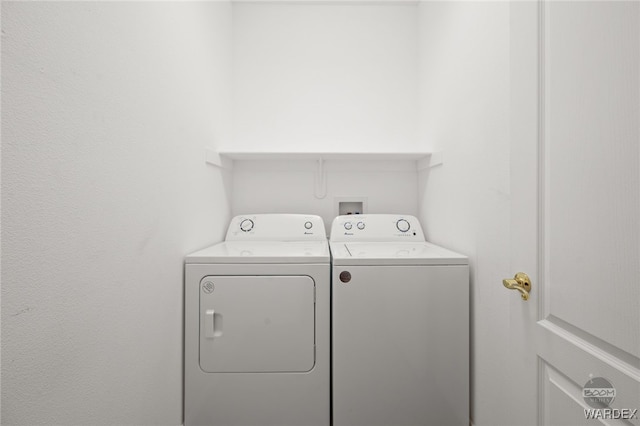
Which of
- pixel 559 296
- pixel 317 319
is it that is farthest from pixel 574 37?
pixel 317 319

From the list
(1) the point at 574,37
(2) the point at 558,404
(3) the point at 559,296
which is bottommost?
(2) the point at 558,404

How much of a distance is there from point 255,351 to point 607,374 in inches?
45.1

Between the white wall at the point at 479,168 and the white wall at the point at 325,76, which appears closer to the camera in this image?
the white wall at the point at 479,168

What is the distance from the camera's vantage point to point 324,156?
1746 millimetres

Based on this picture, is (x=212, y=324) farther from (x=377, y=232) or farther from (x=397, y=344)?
(x=377, y=232)

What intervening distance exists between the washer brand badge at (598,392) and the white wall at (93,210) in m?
1.26

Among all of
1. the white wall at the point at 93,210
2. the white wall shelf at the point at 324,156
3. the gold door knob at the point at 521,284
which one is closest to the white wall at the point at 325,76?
the white wall shelf at the point at 324,156

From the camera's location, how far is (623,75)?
0.51 m

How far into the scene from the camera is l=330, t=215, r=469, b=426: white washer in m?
1.14

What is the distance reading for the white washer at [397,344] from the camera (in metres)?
1.14

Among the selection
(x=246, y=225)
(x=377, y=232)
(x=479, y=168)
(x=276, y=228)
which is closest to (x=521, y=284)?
(x=479, y=168)

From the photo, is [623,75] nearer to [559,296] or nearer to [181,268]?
[559,296]

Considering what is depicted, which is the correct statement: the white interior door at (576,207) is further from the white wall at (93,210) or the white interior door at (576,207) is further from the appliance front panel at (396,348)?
the white wall at (93,210)

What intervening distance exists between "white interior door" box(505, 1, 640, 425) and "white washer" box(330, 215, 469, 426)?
33 centimetres
